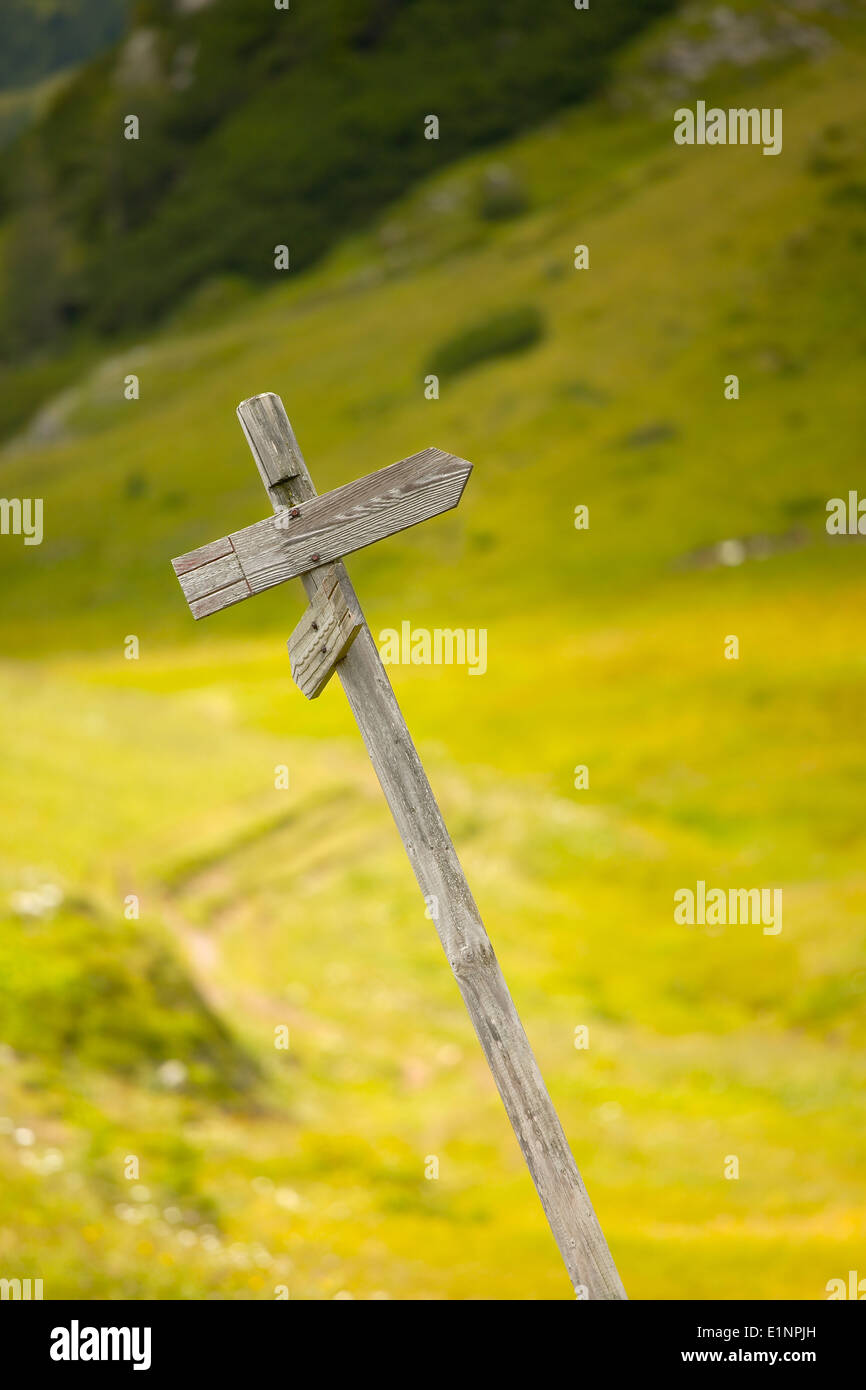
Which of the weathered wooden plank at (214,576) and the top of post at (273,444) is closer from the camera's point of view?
the top of post at (273,444)

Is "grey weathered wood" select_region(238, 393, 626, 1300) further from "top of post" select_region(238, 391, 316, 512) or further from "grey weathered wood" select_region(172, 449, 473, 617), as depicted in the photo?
"grey weathered wood" select_region(172, 449, 473, 617)

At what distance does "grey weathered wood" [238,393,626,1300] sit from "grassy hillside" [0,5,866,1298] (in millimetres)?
8146

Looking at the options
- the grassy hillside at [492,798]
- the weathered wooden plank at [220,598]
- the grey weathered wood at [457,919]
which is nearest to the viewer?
the grey weathered wood at [457,919]

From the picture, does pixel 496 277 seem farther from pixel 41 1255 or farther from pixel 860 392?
pixel 41 1255

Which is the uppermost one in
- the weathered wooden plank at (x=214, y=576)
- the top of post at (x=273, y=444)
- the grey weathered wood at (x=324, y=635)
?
the top of post at (x=273, y=444)

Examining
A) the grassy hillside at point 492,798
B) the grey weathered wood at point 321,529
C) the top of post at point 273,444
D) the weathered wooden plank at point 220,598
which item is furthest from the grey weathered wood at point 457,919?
the grassy hillside at point 492,798

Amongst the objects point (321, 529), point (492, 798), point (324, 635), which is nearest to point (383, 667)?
point (324, 635)

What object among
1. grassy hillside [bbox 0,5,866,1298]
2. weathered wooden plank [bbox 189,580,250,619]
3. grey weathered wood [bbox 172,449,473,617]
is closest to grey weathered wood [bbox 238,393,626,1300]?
grey weathered wood [bbox 172,449,473,617]

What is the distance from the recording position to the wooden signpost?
834 cm

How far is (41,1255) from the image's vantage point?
14172 millimetres

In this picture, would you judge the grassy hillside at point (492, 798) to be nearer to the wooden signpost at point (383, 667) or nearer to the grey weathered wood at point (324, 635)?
the wooden signpost at point (383, 667)

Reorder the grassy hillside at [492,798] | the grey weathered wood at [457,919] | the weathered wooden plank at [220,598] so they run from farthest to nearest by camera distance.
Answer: the grassy hillside at [492,798], the weathered wooden plank at [220,598], the grey weathered wood at [457,919]

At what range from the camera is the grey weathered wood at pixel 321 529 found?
27.5 ft

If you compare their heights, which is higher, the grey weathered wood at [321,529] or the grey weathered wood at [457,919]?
the grey weathered wood at [321,529]
